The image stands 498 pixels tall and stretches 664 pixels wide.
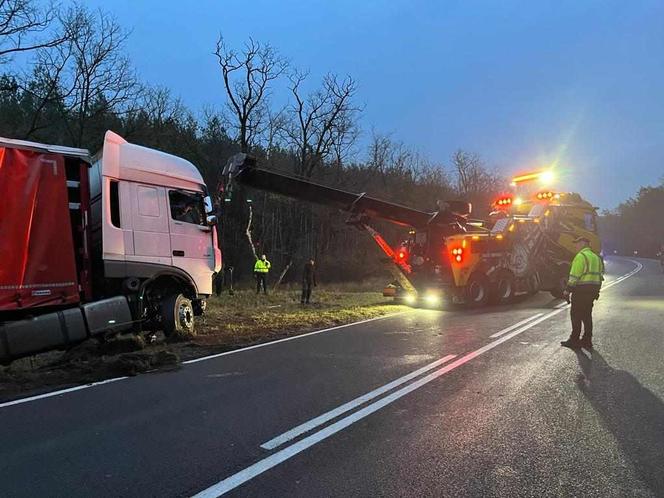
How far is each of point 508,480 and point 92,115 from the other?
2486 centimetres

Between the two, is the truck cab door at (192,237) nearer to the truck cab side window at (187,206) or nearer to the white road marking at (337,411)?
the truck cab side window at (187,206)

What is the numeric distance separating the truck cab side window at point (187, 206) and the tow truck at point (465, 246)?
343 cm

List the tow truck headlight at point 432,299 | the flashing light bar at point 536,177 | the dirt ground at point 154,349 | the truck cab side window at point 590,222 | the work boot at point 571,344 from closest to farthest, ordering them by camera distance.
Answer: the dirt ground at point 154,349 → the work boot at point 571,344 → the tow truck headlight at point 432,299 → the flashing light bar at point 536,177 → the truck cab side window at point 590,222

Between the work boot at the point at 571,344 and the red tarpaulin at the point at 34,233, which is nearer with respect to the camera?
the red tarpaulin at the point at 34,233

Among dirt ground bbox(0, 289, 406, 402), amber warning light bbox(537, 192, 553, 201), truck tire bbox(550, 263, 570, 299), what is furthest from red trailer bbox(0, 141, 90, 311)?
truck tire bbox(550, 263, 570, 299)

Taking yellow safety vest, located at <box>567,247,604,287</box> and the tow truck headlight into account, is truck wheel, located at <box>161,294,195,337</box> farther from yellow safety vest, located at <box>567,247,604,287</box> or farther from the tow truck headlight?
the tow truck headlight

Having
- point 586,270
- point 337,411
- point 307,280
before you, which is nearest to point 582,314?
point 586,270

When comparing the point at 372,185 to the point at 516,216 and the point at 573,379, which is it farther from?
the point at 573,379

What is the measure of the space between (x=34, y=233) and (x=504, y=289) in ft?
45.4

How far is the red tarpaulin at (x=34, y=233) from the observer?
749cm

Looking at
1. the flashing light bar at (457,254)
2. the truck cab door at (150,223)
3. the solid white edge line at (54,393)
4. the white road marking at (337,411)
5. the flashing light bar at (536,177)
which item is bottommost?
the white road marking at (337,411)

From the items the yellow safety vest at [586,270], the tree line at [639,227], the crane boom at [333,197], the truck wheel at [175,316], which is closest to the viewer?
the yellow safety vest at [586,270]

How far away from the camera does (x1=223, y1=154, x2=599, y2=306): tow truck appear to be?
1551cm

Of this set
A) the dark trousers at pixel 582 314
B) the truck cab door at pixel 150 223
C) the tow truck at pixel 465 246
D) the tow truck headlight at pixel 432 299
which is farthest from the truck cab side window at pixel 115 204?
the tow truck headlight at pixel 432 299
